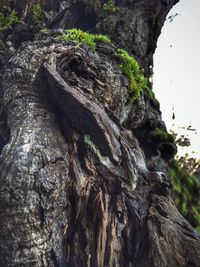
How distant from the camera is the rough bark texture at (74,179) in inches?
186

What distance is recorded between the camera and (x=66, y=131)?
19.2ft

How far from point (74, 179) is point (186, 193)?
541 cm

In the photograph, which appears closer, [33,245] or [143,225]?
[33,245]

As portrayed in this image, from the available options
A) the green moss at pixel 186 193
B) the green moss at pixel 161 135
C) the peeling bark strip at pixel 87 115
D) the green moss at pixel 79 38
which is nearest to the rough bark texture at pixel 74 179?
the peeling bark strip at pixel 87 115

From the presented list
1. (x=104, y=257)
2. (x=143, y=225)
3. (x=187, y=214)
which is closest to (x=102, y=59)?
(x=143, y=225)

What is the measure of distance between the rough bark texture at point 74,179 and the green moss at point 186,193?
344cm

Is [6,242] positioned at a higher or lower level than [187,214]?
lower

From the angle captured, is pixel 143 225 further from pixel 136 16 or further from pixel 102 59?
pixel 136 16

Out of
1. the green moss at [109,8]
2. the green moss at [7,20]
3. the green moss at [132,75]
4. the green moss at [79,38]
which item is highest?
the green moss at [109,8]

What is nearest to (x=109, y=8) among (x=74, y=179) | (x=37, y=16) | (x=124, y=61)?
(x=37, y=16)

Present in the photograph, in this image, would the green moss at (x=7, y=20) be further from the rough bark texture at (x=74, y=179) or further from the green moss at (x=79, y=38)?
the rough bark texture at (x=74, y=179)

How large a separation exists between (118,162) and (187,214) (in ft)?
16.4

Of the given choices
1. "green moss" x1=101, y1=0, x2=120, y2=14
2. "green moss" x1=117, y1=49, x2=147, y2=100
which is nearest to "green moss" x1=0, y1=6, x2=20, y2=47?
"green moss" x1=101, y1=0, x2=120, y2=14

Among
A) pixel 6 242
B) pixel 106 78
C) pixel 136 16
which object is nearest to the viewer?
pixel 6 242
